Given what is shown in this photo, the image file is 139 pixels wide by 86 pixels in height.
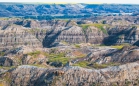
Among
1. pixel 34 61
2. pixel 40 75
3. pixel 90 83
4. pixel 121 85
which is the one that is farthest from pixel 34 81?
pixel 34 61

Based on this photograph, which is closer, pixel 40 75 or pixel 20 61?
pixel 40 75

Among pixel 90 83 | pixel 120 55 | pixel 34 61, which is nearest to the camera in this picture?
pixel 90 83

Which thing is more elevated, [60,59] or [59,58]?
[60,59]

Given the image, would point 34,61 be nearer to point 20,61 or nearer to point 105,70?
point 20,61

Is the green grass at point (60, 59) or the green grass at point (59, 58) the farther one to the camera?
the green grass at point (59, 58)

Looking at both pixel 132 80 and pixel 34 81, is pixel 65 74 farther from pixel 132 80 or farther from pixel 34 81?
pixel 132 80

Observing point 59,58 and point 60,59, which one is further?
point 59,58

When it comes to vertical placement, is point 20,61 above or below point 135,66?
below

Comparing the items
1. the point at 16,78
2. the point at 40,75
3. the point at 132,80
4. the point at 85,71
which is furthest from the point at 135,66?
the point at 16,78

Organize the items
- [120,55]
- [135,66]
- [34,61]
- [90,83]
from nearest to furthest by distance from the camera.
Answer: [90,83] → [135,66] → [120,55] → [34,61]

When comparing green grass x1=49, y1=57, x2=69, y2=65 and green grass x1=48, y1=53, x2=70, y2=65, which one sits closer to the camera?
green grass x1=49, y1=57, x2=69, y2=65
